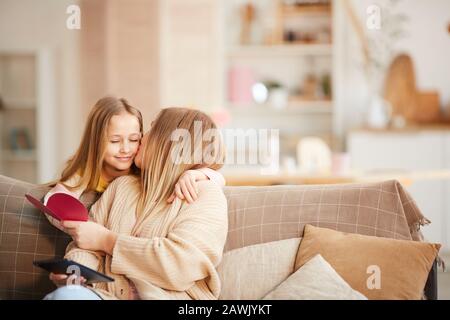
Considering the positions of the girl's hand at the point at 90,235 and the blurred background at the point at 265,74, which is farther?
the blurred background at the point at 265,74

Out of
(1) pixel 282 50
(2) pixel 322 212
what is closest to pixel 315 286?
(2) pixel 322 212

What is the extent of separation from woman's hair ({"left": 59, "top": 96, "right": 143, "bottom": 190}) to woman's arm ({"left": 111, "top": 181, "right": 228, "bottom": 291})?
355 mm

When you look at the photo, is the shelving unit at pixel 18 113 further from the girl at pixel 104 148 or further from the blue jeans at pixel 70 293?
the blue jeans at pixel 70 293

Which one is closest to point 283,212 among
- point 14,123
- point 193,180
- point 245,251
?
point 245,251

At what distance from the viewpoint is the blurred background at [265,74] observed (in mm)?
5004

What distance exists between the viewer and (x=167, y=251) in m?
1.77

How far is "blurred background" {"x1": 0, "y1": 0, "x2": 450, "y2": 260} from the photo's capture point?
5.00 metres

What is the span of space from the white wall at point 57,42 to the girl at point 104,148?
3563mm

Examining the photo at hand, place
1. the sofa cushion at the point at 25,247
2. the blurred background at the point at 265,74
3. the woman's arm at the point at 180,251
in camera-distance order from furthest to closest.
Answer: the blurred background at the point at 265,74 < the sofa cushion at the point at 25,247 < the woman's arm at the point at 180,251

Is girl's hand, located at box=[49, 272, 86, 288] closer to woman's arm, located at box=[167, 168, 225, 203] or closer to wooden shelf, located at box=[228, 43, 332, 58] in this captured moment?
woman's arm, located at box=[167, 168, 225, 203]

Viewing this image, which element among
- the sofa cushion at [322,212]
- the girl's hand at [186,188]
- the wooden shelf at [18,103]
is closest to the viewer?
the girl's hand at [186,188]

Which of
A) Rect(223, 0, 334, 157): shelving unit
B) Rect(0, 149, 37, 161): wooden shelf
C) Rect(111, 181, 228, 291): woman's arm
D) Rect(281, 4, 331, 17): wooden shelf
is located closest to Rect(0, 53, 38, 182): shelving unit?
Rect(0, 149, 37, 161): wooden shelf

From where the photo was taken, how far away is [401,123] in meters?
5.02

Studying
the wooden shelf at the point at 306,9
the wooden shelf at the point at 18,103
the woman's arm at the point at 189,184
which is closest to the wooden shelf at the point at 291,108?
the wooden shelf at the point at 306,9
